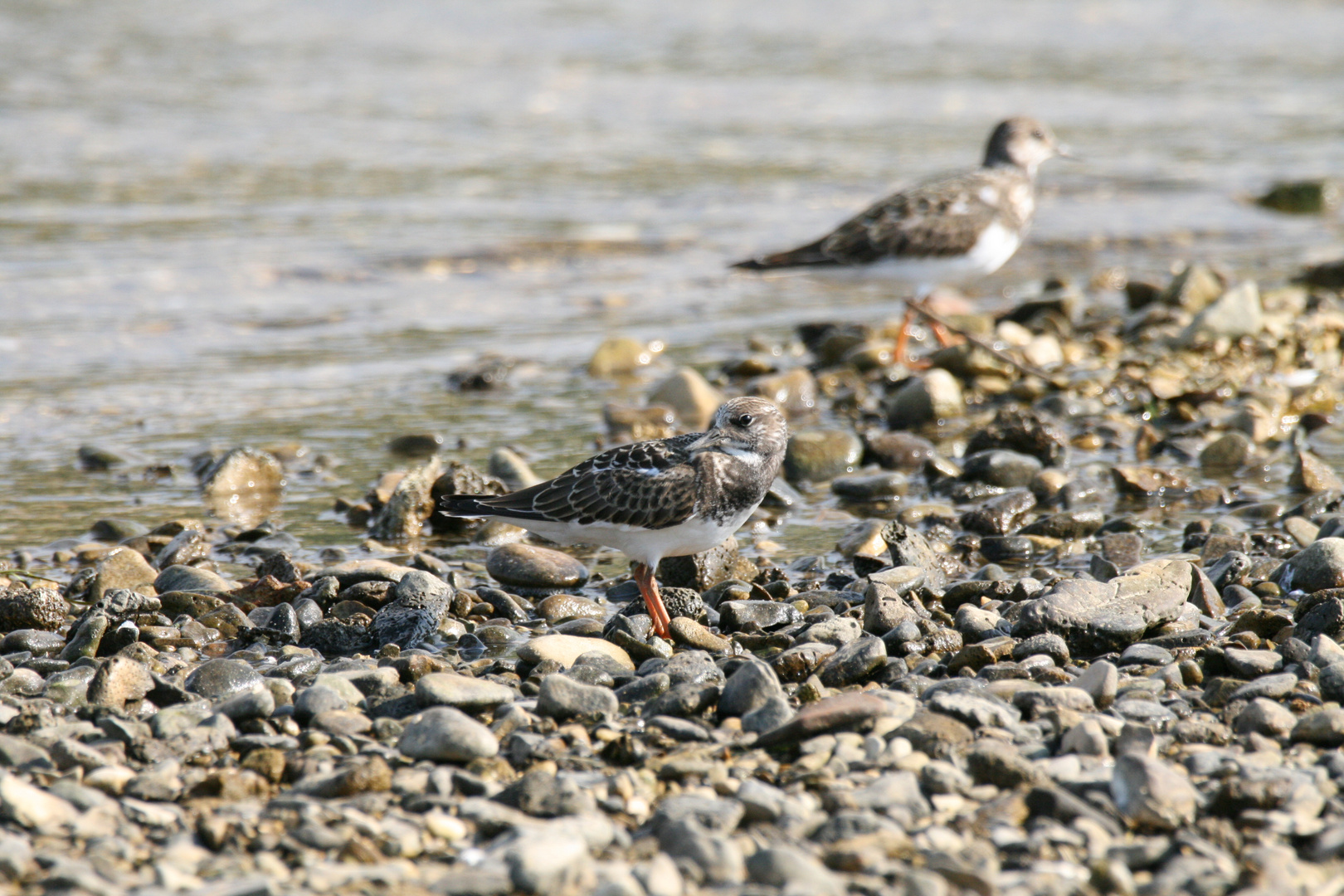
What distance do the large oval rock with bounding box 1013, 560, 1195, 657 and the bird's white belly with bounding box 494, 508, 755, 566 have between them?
1119mm

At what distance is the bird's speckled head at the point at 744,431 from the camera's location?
4879mm

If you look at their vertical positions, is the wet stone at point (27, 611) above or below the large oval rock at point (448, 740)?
above

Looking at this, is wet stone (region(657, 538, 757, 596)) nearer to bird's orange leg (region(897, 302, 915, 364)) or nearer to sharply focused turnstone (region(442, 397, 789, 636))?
sharply focused turnstone (region(442, 397, 789, 636))

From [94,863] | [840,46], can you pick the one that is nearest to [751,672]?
[94,863]

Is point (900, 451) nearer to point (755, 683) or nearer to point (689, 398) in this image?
point (689, 398)

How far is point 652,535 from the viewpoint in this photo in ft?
15.8

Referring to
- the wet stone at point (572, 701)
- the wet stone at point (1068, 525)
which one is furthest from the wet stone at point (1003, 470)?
the wet stone at point (572, 701)

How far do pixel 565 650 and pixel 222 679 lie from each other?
111 cm

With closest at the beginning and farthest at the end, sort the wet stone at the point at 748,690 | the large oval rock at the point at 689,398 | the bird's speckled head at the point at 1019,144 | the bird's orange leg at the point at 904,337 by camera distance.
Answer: the wet stone at the point at 748,690
the large oval rock at the point at 689,398
the bird's orange leg at the point at 904,337
the bird's speckled head at the point at 1019,144

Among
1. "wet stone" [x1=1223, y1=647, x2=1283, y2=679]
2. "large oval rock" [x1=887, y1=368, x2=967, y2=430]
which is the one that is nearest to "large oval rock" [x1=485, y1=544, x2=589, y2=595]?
"wet stone" [x1=1223, y1=647, x2=1283, y2=679]

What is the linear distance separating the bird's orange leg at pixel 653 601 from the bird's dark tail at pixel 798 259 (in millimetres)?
4169

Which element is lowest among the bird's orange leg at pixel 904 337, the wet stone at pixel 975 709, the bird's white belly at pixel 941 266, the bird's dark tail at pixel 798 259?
the wet stone at pixel 975 709

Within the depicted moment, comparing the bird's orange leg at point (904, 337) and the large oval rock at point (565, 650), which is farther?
the bird's orange leg at point (904, 337)

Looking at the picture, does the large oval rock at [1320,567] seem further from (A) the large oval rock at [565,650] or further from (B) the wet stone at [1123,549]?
(A) the large oval rock at [565,650]
